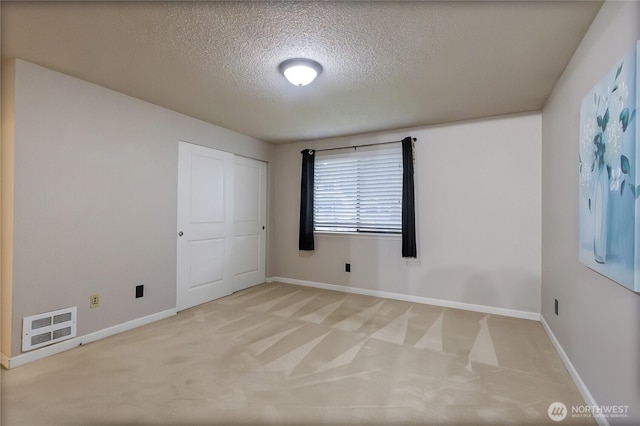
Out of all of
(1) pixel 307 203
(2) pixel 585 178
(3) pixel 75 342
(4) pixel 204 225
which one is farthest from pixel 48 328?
(2) pixel 585 178

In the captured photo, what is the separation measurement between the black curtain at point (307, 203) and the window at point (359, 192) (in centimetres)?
11

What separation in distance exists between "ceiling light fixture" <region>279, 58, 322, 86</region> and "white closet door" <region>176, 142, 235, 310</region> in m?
1.87

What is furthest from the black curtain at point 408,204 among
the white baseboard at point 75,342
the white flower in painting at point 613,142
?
the white baseboard at point 75,342

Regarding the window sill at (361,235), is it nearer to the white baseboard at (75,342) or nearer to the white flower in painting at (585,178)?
the white flower in painting at (585,178)

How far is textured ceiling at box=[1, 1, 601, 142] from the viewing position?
1.69m

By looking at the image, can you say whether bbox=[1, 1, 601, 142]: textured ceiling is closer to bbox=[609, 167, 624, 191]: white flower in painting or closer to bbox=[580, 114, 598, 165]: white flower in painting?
bbox=[580, 114, 598, 165]: white flower in painting

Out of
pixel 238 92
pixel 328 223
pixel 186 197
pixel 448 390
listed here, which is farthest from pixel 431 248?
pixel 186 197

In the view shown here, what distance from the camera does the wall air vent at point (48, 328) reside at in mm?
2240

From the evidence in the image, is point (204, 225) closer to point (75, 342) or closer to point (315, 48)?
point (75, 342)

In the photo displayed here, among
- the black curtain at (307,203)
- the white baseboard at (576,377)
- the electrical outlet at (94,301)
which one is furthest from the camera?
the black curtain at (307,203)

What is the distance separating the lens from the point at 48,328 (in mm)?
2348

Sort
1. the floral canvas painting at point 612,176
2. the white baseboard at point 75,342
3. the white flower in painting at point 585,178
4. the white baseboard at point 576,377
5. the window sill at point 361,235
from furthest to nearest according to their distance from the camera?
the window sill at point 361,235
the white baseboard at point 75,342
the white flower in painting at point 585,178
the white baseboard at point 576,377
the floral canvas painting at point 612,176

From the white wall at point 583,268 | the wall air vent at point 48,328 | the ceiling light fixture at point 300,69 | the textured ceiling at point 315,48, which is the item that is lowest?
the wall air vent at point 48,328

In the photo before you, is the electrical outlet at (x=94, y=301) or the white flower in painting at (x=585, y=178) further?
the electrical outlet at (x=94, y=301)
